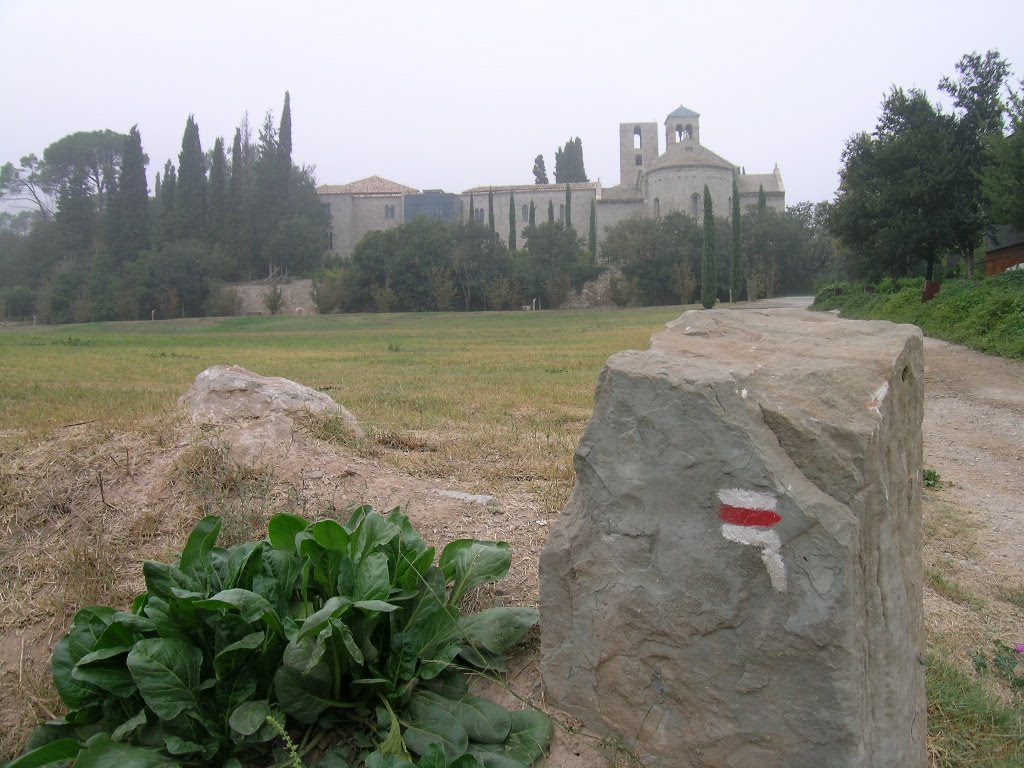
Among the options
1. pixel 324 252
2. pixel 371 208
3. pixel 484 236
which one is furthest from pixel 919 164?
pixel 371 208

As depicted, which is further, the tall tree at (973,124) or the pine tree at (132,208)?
the pine tree at (132,208)

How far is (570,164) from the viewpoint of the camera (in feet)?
254

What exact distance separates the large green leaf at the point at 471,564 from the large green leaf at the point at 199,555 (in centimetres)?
87

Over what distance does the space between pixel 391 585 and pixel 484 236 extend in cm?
4591

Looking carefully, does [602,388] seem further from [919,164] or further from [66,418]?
[919,164]

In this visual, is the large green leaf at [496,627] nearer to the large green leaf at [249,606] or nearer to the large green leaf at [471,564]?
the large green leaf at [471,564]

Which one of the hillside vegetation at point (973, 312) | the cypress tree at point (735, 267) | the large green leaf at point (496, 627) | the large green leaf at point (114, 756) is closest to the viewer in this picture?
the large green leaf at point (114, 756)

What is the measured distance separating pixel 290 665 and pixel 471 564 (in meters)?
0.80

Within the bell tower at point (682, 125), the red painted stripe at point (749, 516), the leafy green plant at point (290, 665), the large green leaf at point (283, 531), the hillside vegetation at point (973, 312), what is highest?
the bell tower at point (682, 125)

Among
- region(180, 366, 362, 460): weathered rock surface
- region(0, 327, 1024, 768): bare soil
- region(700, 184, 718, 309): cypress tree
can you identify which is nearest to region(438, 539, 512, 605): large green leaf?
region(0, 327, 1024, 768): bare soil

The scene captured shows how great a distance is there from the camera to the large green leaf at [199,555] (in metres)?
2.88

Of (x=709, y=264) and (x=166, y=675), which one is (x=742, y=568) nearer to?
(x=166, y=675)

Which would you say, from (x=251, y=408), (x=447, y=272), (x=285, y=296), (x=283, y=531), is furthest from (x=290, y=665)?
(x=285, y=296)

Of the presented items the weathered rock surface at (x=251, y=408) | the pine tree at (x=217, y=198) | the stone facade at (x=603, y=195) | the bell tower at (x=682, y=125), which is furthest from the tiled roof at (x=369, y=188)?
the weathered rock surface at (x=251, y=408)
